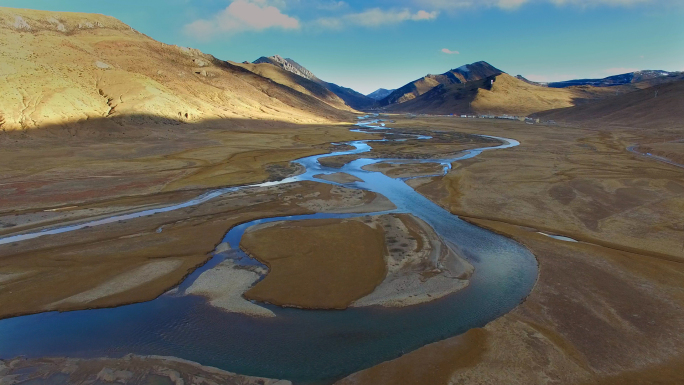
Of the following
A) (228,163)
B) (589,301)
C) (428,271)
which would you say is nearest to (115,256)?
Answer: (428,271)

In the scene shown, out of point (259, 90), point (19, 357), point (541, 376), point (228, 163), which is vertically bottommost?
point (541, 376)

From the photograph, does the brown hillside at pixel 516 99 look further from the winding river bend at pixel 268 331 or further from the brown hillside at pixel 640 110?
the winding river bend at pixel 268 331

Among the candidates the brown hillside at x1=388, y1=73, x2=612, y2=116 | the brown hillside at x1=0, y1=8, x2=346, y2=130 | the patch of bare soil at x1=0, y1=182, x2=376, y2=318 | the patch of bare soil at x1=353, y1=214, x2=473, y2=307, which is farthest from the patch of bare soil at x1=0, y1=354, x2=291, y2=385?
the brown hillside at x1=388, y1=73, x2=612, y2=116

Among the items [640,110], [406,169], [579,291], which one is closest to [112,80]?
[406,169]

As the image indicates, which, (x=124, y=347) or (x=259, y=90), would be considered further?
(x=259, y=90)

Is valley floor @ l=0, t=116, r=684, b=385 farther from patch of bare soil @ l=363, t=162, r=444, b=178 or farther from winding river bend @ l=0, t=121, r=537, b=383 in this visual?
winding river bend @ l=0, t=121, r=537, b=383

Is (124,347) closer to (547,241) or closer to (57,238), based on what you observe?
(57,238)

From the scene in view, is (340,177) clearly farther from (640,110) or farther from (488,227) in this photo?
(640,110)
